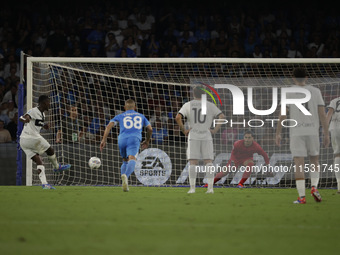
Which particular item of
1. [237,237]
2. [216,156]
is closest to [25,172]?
[216,156]

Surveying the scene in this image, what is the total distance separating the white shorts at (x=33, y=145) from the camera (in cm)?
1158

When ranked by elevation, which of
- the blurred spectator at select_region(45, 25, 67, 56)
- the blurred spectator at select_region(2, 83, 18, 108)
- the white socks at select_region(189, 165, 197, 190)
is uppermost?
the blurred spectator at select_region(45, 25, 67, 56)

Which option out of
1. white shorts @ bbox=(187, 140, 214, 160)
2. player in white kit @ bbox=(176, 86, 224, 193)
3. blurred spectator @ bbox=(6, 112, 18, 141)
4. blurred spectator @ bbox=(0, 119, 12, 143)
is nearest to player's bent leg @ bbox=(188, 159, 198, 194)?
player in white kit @ bbox=(176, 86, 224, 193)

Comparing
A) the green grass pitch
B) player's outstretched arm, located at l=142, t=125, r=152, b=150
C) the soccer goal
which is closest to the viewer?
the green grass pitch

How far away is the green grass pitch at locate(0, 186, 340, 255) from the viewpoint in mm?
4352

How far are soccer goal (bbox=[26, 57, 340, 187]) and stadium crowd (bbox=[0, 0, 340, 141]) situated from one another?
2987 millimetres

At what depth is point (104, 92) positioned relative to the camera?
14758 mm

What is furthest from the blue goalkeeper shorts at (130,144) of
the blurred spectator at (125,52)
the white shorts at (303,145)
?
the blurred spectator at (125,52)

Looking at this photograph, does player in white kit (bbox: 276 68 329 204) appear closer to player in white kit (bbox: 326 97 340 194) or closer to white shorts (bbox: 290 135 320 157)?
white shorts (bbox: 290 135 320 157)

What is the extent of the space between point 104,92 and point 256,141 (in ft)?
13.1

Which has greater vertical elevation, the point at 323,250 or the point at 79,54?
the point at 79,54

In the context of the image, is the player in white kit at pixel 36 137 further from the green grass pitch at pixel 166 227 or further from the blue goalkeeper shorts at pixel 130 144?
the green grass pitch at pixel 166 227

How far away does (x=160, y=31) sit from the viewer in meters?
18.2

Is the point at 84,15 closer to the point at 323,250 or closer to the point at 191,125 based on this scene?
the point at 191,125
